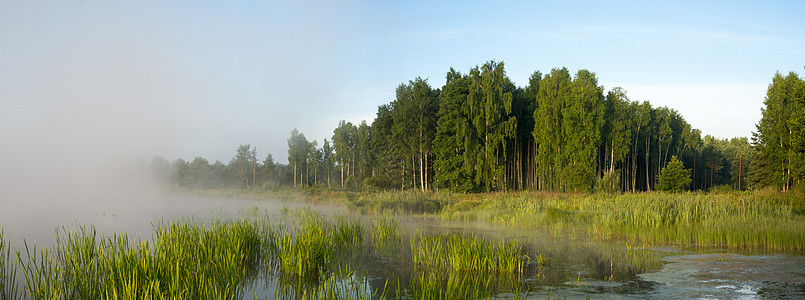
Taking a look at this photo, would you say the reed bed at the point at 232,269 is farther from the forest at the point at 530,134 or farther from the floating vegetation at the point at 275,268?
the forest at the point at 530,134

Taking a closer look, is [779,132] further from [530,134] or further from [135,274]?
[135,274]

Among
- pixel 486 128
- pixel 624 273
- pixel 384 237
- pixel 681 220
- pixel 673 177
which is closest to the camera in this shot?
pixel 624 273

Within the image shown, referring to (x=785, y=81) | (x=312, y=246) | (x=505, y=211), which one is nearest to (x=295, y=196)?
(x=505, y=211)

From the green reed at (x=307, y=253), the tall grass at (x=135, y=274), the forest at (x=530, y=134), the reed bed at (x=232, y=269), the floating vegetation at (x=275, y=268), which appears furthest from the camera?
the forest at (x=530, y=134)

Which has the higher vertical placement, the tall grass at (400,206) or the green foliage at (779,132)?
the green foliage at (779,132)

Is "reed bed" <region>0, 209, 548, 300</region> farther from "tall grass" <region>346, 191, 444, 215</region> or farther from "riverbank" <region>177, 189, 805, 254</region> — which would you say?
"tall grass" <region>346, 191, 444, 215</region>

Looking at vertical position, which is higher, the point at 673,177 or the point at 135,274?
the point at 673,177

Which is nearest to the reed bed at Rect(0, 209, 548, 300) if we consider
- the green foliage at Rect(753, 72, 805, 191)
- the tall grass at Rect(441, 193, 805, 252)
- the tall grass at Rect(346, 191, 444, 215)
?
the tall grass at Rect(441, 193, 805, 252)

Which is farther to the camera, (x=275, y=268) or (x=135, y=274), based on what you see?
(x=275, y=268)

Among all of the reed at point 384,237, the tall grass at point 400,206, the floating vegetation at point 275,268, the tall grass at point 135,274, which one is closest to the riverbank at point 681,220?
the floating vegetation at point 275,268

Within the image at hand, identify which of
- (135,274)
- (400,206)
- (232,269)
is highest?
(135,274)

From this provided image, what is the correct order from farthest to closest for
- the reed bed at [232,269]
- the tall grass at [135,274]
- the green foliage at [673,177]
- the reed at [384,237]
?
the green foliage at [673,177]
the reed at [384,237]
the reed bed at [232,269]
the tall grass at [135,274]

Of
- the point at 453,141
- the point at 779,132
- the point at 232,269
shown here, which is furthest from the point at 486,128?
the point at 232,269

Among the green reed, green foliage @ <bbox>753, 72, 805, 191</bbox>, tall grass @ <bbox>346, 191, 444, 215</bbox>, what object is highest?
green foliage @ <bbox>753, 72, 805, 191</bbox>
